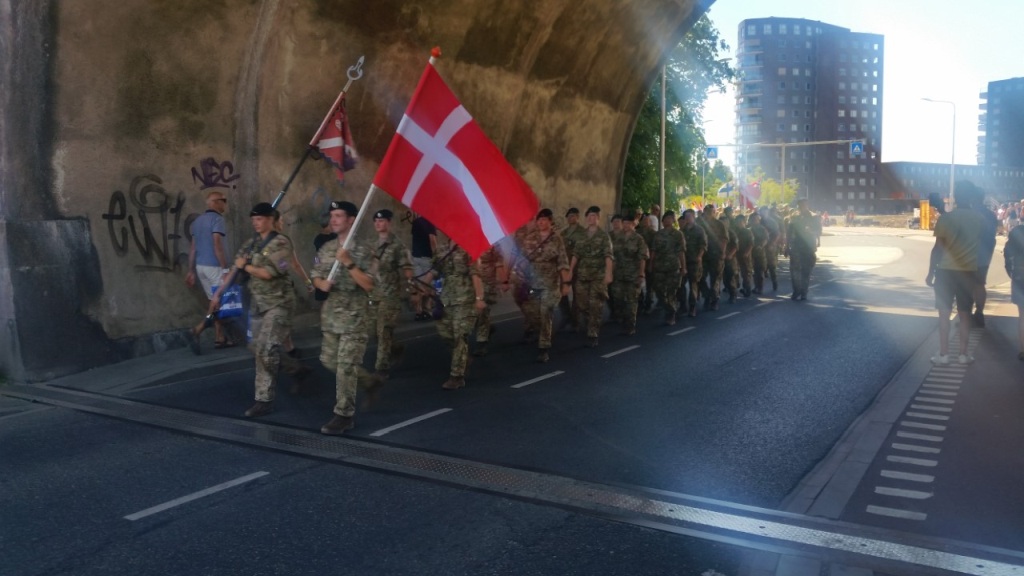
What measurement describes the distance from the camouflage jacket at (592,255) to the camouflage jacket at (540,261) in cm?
104

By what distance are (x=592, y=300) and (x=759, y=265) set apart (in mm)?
8198

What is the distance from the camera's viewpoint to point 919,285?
2147 cm

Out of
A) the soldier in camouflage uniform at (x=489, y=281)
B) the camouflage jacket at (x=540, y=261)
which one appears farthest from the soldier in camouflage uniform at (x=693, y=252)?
the soldier in camouflage uniform at (x=489, y=281)

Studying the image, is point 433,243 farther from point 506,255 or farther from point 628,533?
point 628,533

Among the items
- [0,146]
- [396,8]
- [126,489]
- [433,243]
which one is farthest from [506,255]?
[126,489]

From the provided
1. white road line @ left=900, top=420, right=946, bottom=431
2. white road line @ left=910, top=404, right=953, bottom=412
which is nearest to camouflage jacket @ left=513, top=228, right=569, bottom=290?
white road line @ left=910, top=404, right=953, bottom=412

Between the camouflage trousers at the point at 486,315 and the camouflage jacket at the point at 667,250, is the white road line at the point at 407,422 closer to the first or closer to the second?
the camouflage trousers at the point at 486,315

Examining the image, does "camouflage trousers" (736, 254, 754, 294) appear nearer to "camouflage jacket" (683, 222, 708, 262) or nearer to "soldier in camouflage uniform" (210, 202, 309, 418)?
"camouflage jacket" (683, 222, 708, 262)

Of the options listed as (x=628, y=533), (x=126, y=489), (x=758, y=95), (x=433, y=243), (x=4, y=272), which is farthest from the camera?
(x=758, y=95)

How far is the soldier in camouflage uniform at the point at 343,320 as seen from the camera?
7344mm

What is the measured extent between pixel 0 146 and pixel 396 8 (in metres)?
6.31

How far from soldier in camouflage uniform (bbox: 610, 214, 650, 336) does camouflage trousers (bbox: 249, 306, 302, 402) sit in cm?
649

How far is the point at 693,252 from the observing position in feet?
51.8

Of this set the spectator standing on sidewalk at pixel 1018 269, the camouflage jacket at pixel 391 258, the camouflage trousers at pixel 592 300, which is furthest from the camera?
the camouflage trousers at pixel 592 300
